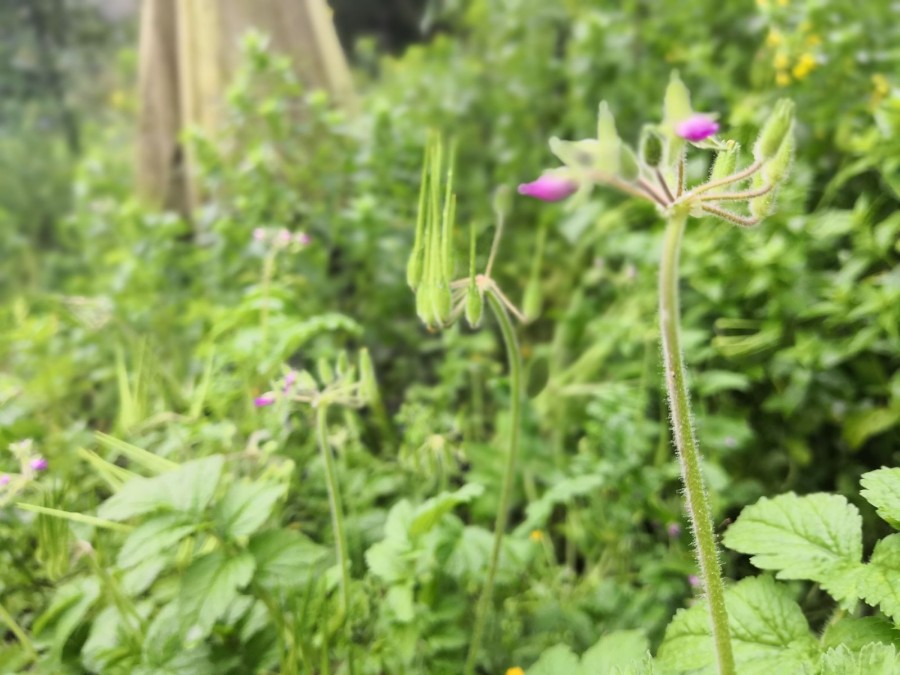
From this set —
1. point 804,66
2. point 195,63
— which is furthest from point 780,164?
point 195,63

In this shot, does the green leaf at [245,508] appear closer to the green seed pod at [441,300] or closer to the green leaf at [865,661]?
the green seed pod at [441,300]

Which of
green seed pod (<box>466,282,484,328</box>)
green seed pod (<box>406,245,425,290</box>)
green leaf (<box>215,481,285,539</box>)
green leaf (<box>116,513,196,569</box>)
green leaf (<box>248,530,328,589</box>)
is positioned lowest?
green leaf (<box>248,530,328,589</box>)

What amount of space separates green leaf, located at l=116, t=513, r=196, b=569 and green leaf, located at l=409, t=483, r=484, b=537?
9.5 inches

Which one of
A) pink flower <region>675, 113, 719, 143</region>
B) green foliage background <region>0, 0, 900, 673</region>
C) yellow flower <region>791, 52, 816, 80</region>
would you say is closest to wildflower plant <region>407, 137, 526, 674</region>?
green foliage background <region>0, 0, 900, 673</region>

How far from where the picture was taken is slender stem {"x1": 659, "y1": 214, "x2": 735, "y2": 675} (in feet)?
1.42

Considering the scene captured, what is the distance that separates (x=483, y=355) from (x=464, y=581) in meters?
0.81

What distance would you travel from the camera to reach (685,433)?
0.46 metres

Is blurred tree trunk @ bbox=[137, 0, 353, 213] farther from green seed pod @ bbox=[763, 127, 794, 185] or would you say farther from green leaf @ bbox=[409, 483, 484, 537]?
green seed pod @ bbox=[763, 127, 794, 185]

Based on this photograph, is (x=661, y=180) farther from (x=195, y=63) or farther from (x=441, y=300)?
(x=195, y=63)

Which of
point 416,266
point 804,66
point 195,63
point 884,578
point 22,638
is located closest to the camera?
point 884,578

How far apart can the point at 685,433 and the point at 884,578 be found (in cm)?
24

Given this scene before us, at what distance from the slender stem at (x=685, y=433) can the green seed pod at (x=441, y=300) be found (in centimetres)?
22

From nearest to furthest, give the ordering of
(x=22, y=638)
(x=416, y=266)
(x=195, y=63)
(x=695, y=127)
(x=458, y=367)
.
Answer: (x=695, y=127), (x=416, y=266), (x=22, y=638), (x=458, y=367), (x=195, y=63)

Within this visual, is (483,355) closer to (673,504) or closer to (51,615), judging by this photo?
(673,504)
